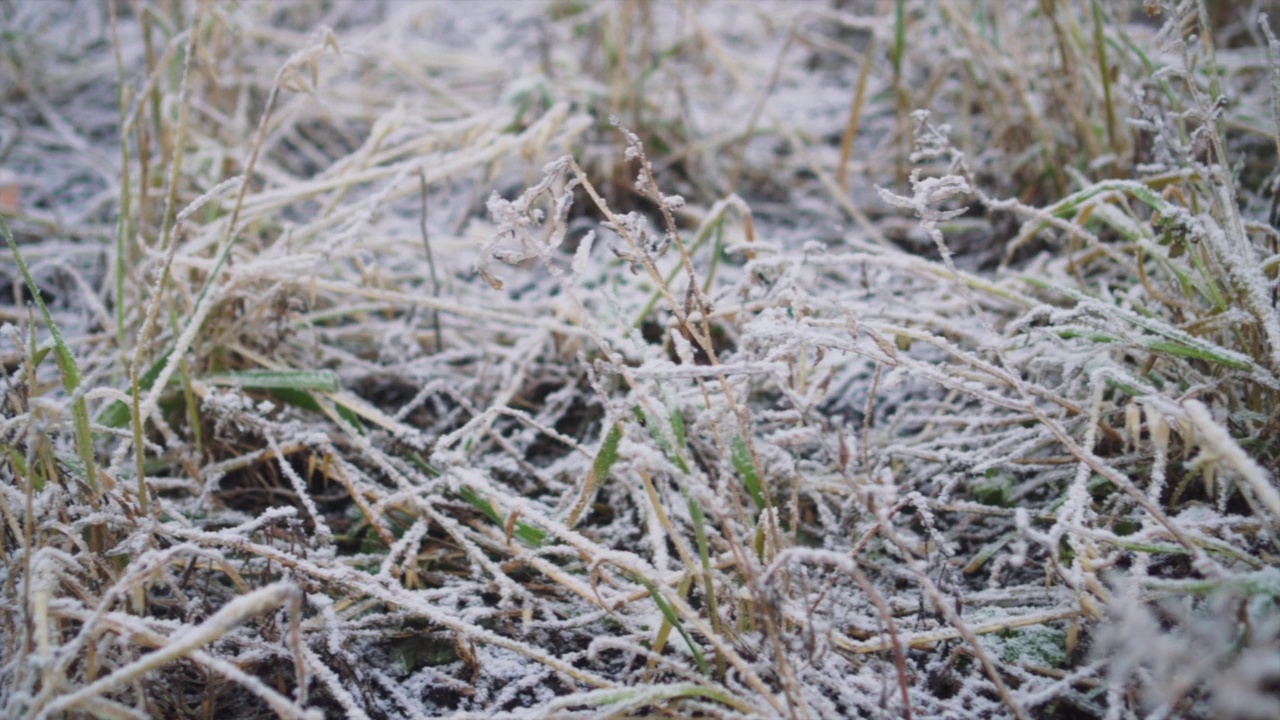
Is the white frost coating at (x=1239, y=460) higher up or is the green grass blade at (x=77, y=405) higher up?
the white frost coating at (x=1239, y=460)

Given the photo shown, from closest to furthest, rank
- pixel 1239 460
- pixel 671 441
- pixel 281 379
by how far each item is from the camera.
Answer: pixel 1239 460
pixel 671 441
pixel 281 379

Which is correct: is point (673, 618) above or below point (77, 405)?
below

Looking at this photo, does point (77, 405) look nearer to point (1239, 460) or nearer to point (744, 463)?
point (744, 463)

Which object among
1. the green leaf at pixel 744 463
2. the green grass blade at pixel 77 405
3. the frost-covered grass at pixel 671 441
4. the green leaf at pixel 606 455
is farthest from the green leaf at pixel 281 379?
the green leaf at pixel 744 463

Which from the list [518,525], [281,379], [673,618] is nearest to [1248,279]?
[673,618]

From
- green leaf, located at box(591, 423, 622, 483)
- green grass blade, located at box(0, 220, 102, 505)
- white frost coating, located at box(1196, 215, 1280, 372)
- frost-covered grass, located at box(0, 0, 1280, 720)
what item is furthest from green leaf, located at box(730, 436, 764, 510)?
green grass blade, located at box(0, 220, 102, 505)

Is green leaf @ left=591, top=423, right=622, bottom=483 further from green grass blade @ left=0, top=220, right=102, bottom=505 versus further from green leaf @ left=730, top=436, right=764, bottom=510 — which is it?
green grass blade @ left=0, top=220, right=102, bottom=505

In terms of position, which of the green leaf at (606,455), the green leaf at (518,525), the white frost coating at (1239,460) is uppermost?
the white frost coating at (1239,460)

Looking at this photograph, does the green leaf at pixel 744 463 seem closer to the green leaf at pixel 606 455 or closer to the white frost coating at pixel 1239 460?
the green leaf at pixel 606 455

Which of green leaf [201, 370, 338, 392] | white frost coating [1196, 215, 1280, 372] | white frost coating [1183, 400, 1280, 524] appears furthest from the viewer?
green leaf [201, 370, 338, 392]
